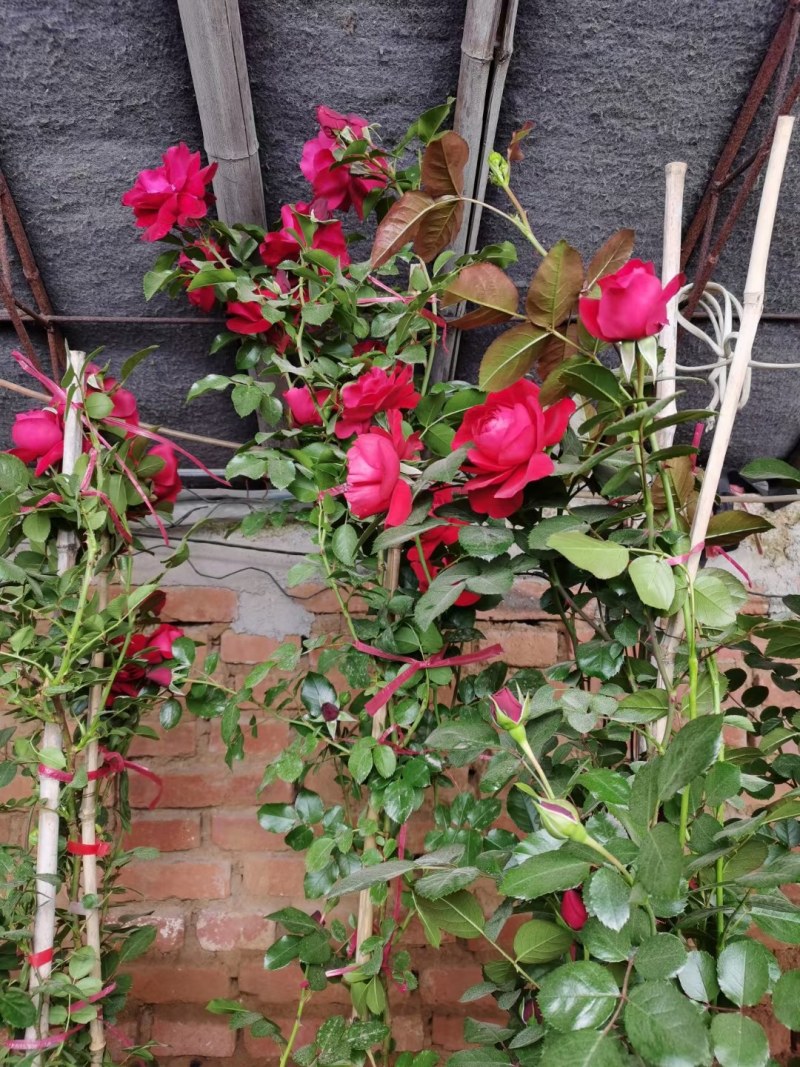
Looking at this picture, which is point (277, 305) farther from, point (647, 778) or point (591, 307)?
point (647, 778)

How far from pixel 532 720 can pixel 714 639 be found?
142mm

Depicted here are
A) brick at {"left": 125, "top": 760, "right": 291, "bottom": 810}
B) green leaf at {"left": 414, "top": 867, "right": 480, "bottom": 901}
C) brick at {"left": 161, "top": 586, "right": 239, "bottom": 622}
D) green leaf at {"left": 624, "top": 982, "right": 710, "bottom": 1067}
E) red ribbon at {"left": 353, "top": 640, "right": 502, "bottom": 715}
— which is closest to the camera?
green leaf at {"left": 624, "top": 982, "right": 710, "bottom": 1067}

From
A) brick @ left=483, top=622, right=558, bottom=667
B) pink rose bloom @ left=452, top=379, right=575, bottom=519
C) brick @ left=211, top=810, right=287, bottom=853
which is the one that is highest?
pink rose bloom @ left=452, top=379, right=575, bottom=519

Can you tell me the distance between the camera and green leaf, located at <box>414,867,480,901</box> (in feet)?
1.52

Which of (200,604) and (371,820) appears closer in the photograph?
(371,820)

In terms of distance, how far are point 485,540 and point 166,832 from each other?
97cm

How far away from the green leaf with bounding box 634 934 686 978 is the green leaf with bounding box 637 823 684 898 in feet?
0.10

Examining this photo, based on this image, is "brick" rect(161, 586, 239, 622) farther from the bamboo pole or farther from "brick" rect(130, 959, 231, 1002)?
the bamboo pole

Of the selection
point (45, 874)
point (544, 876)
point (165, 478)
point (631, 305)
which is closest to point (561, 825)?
point (544, 876)

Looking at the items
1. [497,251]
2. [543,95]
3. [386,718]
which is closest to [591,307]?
[497,251]

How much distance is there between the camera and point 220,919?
1.24 meters

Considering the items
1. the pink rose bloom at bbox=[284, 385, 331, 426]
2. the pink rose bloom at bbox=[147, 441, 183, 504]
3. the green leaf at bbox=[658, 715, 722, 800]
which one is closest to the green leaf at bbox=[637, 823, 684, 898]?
the green leaf at bbox=[658, 715, 722, 800]

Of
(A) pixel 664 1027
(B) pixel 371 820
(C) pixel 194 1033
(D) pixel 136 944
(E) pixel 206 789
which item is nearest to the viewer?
(A) pixel 664 1027

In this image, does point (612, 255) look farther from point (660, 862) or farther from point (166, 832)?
point (166, 832)
